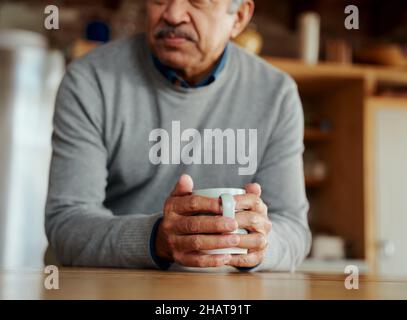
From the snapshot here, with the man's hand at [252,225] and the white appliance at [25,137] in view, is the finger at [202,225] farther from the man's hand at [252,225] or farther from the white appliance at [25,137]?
the white appliance at [25,137]

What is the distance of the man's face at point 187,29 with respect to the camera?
101 cm

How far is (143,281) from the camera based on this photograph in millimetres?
627

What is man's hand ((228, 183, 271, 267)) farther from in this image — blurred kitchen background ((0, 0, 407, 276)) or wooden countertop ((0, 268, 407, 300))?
blurred kitchen background ((0, 0, 407, 276))

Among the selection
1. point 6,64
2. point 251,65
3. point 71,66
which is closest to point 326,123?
point 6,64

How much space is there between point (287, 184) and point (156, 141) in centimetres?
25

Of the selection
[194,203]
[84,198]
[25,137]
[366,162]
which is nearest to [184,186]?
[194,203]

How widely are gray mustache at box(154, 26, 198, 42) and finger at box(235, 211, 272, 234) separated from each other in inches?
15.0

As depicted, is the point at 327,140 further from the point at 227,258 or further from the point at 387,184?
the point at 227,258

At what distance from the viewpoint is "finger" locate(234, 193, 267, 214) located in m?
0.76

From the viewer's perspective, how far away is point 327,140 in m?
2.84

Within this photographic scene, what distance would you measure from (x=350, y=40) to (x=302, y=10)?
31 cm

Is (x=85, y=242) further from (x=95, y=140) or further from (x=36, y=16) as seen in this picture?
(x=36, y=16)

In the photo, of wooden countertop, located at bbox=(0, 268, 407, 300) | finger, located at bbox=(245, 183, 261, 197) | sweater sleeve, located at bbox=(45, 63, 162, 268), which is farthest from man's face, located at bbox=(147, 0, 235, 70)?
wooden countertop, located at bbox=(0, 268, 407, 300)

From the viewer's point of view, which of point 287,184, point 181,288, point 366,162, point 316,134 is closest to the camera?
point 181,288
